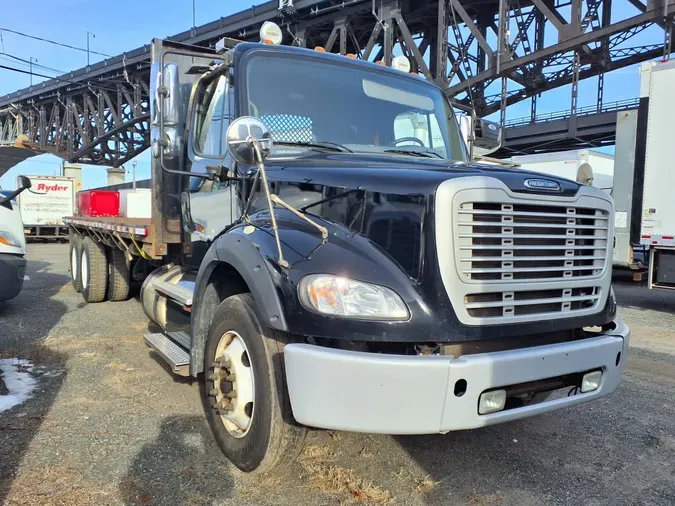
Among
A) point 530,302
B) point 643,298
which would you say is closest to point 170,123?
point 530,302

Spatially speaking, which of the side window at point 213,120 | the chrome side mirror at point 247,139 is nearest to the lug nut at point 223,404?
the chrome side mirror at point 247,139

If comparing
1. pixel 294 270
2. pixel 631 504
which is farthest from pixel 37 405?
pixel 631 504

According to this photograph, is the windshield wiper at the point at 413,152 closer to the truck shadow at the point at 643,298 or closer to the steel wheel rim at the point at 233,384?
the steel wheel rim at the point at 233,384

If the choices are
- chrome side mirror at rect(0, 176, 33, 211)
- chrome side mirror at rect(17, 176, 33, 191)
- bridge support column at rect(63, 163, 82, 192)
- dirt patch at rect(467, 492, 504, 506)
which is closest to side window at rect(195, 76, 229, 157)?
dirt patch at rect(467, 492, 504, 506)

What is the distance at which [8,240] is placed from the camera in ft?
21.2

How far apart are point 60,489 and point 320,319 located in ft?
5.26

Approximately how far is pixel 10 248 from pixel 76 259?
2189 mm

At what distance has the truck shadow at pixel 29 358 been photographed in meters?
3.15

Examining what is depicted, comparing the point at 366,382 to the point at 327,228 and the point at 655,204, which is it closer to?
the point at 327,228

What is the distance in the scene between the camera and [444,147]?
4223mm

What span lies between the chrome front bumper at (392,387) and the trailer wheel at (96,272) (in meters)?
6.03

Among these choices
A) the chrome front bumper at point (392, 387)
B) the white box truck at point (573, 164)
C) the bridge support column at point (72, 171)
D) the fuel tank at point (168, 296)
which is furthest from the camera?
the bridge support column at point (72, 171)

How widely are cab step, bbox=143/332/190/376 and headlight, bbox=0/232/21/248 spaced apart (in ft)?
10.2

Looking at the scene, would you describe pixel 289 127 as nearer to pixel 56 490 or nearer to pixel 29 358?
pixel 56 490
